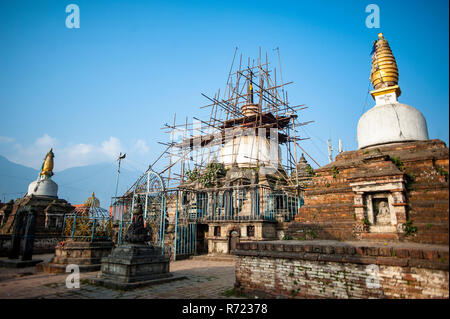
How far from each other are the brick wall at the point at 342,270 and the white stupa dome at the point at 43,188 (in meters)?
26.9

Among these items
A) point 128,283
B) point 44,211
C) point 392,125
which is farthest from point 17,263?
point 392,125

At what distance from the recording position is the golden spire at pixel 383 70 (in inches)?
484

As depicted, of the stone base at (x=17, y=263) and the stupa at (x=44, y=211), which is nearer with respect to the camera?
the stone base at (x=17, y=263)

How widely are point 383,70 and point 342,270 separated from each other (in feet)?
33.4

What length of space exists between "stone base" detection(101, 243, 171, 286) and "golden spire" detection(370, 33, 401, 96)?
11.9 metres

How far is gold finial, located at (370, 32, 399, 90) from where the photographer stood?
12.3 meters

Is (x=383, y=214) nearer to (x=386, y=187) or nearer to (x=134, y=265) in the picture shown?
(x=386, y=187)

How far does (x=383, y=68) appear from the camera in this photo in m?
12.5

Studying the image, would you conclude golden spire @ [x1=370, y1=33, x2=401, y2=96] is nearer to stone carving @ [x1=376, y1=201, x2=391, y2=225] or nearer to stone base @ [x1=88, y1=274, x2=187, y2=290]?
stone carving @ [x1=376, y1=201, x2=391, y2=225]

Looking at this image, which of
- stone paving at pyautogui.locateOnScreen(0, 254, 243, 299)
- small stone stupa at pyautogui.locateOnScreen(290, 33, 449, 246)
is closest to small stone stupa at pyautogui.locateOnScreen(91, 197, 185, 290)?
stone paving at pyautogui.locateOnScreen(0, 254, 243, 299)

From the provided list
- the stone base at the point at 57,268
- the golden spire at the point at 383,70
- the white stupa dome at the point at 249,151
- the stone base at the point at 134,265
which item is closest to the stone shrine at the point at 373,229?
the golden spire at the point at 383,70

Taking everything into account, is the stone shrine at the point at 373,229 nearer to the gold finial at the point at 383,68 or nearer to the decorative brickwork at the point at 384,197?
the decorative brickwork at the point at 384,197
